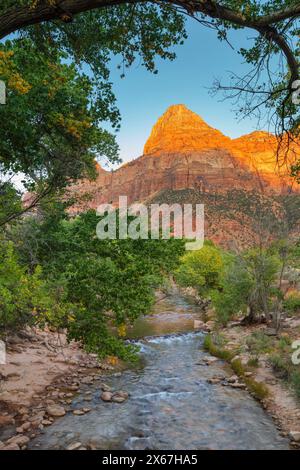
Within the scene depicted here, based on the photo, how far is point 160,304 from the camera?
35.5 metres

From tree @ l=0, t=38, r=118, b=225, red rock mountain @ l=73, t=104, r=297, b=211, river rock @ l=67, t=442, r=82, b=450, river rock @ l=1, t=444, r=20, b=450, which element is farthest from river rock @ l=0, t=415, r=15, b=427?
red rock mountain @ l=73, t=104, r=297, b=211

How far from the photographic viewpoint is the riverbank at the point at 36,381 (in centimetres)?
983

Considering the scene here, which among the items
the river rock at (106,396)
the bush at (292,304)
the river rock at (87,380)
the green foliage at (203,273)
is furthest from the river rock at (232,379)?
the green foliage at (203,273)

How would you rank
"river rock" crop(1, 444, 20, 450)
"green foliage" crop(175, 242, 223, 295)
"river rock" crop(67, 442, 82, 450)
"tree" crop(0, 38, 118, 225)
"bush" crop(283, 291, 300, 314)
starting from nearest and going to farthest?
1. "tree" crop(0, 38, 118, 225)
2. "river rock" crop(1, 444, 20, 450)
3. "river rock" crop(67, 442, 82, 450)
4. "bush" crop(283, 291, 300, 314)
5. "green foliage" crop(175, 242, 223, 295)

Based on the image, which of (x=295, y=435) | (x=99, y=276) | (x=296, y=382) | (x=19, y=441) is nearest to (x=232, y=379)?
(x=296, y=382)

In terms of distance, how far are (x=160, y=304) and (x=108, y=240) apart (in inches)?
1057

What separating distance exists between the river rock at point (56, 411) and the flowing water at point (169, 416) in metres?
0.24

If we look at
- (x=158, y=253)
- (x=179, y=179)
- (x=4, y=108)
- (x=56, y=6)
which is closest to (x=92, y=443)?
(x=158, y=253)

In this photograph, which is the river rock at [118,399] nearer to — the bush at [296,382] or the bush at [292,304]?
the bush at [296,382]

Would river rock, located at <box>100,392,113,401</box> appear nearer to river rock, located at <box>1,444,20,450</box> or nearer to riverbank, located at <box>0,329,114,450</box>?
riverbank, located at <box>0,329,114,450</box>

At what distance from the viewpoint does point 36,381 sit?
518 inches

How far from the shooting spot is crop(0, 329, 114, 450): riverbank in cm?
983

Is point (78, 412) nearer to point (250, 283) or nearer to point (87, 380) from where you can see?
point (87, 380)
